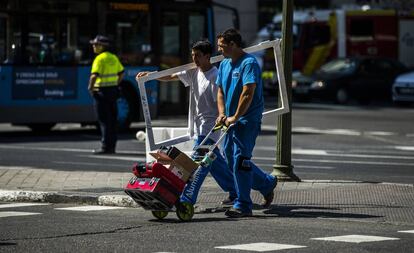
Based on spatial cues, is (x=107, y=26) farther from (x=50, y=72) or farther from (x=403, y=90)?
(x=403, y=90)

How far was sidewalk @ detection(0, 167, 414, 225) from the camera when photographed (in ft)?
36.9

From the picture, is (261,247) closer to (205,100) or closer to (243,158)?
(243,158)

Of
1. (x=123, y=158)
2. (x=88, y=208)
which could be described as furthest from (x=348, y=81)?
(x=88, y=208)

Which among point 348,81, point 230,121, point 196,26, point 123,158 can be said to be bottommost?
point 123,158

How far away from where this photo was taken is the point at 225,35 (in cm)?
1103

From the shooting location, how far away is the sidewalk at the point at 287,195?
36.9 feet

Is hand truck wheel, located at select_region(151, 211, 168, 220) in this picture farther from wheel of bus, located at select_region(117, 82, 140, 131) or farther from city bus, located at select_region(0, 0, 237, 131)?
wheel of bus, located at select_region(117, 82, 140, 131)

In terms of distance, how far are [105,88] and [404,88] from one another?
17.7 m

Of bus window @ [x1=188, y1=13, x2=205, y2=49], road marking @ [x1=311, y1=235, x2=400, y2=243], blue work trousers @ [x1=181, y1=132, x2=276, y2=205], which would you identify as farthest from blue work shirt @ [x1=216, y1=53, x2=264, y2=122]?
bus window @ [x1=188, y1=13, x2=205, y2=49]

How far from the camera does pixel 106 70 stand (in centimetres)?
1855

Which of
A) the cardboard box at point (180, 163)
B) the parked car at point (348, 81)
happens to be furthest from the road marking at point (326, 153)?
the parked car at point (348, 81)

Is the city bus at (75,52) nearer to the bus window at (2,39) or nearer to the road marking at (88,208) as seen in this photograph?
the bus window at (2,39)

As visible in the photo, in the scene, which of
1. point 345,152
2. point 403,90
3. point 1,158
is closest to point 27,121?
point 1,158

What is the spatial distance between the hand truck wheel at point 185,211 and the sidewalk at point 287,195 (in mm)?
698
